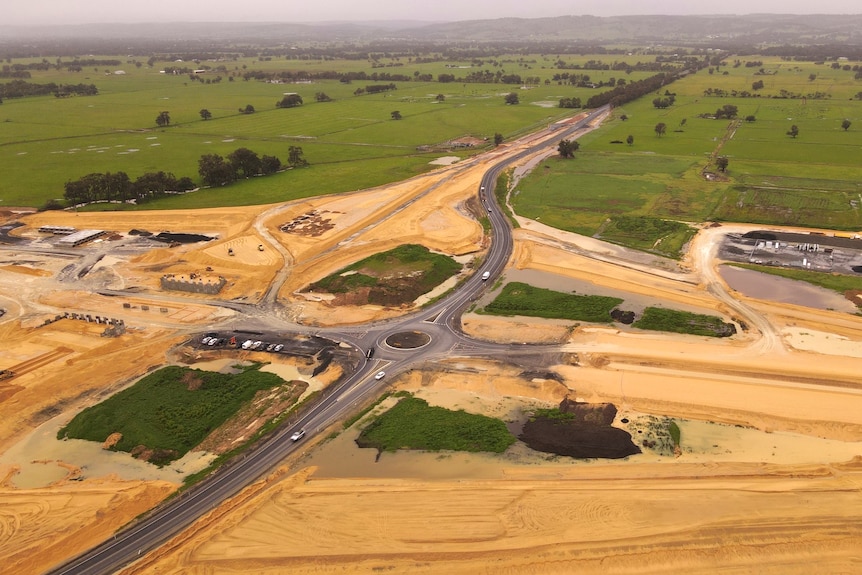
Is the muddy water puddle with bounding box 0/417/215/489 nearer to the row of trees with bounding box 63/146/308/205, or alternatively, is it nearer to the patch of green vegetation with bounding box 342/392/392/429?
the patch of green vegetation with bounding box 342/392/392/429

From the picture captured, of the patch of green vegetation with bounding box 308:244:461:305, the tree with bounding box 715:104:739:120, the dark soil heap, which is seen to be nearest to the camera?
the dark soil heap

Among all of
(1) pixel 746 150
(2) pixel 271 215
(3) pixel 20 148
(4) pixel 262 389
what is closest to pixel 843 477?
(4) pixel 262 389

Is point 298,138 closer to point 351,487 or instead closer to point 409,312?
point 409,312

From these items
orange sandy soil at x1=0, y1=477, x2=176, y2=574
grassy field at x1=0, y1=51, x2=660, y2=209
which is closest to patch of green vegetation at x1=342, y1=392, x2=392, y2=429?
orange sandy soil at x1=0, y1=477, x2=176, y2=574

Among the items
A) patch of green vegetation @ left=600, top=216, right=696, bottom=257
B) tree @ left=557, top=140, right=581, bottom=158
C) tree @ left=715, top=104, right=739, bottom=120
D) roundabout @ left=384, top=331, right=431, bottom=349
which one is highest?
tree @ left=715, top=104, right=739, bottom=120

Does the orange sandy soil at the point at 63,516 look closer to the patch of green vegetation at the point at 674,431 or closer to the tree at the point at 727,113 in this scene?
the patch of green vegetation at the point at 674,431

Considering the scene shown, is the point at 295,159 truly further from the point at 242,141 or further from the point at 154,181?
the point at 242,141
